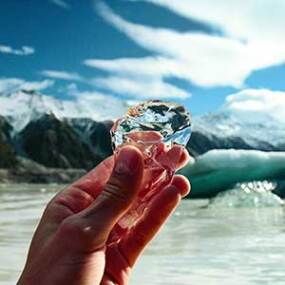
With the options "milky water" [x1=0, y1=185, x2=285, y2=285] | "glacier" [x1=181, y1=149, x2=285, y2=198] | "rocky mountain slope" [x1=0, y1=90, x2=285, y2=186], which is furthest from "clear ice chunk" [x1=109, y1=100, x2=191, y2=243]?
"rocky mountain slope" [x1=0, y1=90, x2=285, y2=186]

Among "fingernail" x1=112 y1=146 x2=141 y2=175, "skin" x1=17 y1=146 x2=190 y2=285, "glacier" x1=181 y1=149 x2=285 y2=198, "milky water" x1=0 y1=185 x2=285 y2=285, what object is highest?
"fingernail" x1=112 y1=146 x2=141 y2=175

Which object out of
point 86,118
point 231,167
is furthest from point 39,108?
point 231,167

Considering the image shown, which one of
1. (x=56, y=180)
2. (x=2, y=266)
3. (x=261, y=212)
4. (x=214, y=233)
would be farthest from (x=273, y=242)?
(x=56, y=180)

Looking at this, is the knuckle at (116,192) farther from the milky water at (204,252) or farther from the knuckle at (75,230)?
the milky water at (204,252)

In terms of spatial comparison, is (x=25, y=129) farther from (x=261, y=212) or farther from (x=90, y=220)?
(x=90, y=220)

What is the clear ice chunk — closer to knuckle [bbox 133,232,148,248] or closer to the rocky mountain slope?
knuckle [bbox 133,232,148,248]
